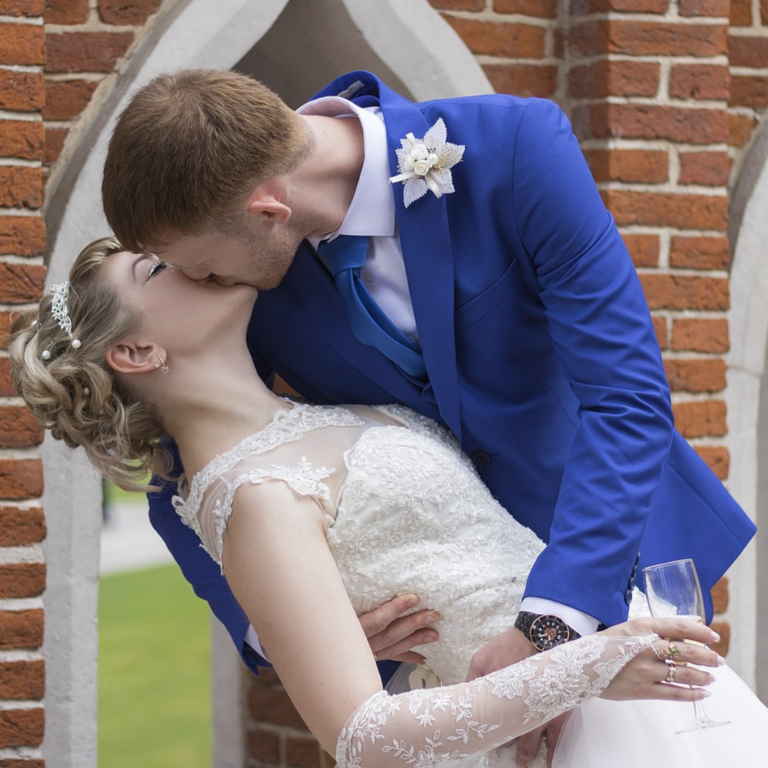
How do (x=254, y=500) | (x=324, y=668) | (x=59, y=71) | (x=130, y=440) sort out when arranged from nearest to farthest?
(x=324, y=668)
(x=254, y=500)
(x=130, y=440)
(x=59, y=71)

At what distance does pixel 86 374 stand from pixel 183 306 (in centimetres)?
21

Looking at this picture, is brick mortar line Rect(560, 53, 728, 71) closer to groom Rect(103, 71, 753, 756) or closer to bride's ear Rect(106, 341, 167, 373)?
groom Rect(103, 71, 753, 756)

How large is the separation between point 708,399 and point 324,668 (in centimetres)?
172

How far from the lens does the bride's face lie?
6.62 ft

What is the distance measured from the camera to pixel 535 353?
2.08m

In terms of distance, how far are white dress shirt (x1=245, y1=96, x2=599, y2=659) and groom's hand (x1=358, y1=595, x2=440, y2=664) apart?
0.47m

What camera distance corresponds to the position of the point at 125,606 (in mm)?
13367

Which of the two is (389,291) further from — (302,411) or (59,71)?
(59,71)

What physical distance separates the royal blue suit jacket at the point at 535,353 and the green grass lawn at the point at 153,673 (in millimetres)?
7276

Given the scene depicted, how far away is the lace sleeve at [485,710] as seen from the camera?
1.69m

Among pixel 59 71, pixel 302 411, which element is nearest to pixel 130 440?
pixel 302 411

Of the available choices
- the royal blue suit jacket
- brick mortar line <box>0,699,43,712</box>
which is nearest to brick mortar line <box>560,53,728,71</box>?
the royal blue suit jacket

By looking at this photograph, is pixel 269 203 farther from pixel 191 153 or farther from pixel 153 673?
pixel 153 673

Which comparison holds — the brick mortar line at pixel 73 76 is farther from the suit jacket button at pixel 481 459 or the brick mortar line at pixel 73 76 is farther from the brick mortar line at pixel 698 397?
the brick mortar line at pixel 698 397
